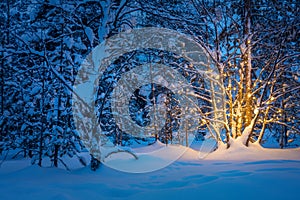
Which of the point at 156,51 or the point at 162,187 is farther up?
the point at 156,51

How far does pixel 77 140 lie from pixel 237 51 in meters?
7.21

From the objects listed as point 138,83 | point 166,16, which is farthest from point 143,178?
point 138,83

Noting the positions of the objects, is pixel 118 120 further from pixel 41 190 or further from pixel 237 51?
pixel 41 190

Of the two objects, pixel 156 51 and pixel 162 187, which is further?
pixel 156 51

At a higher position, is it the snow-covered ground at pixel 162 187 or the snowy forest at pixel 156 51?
the snowy forest at pixel 156 51

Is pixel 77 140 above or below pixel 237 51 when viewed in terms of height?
below

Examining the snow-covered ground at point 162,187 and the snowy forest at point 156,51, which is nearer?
the snow-covered ground at point 162,187

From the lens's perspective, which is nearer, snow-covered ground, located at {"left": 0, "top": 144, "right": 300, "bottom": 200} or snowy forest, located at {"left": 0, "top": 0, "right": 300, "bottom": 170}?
snow-covered ground, located at {"left": 0, "top": 144, "right": 300, "bottom": 200}

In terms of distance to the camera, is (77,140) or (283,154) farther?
(77,140)

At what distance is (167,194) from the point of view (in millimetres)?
3621

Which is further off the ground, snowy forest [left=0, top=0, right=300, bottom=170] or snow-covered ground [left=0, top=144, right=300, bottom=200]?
snowy forest [left=0, top=0, right=300, bottom=170]

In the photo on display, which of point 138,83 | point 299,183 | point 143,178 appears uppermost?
point 138,83

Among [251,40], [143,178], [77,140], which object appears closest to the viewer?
[143,178]

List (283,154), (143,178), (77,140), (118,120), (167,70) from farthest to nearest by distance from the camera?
(118,120), (167,70), (77,140), (283,154), (143,178)
